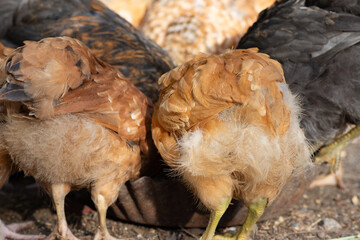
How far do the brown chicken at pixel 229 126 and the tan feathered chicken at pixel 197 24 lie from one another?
1834mm

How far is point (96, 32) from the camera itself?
12.0ft

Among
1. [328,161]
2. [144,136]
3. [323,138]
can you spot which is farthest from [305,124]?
[144,136]

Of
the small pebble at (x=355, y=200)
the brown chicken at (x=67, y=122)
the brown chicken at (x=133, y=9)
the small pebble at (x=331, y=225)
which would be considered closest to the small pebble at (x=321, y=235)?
the small pebble at (x=331, y=225)

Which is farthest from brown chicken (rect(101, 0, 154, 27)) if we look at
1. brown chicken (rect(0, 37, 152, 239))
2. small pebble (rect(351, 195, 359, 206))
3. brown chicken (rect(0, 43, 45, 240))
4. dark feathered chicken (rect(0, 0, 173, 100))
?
small pebble (rect(351, 195, 359, 206))

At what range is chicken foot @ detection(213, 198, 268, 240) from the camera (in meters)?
2.68

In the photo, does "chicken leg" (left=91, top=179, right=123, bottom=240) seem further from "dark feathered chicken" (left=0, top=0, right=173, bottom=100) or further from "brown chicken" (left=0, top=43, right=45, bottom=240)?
"dark feathered chicken" (left=0, top=0, right=173, bottom=100)

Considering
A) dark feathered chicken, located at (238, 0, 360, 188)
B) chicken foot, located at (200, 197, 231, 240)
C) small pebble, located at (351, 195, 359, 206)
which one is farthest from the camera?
small pebble, located at (351, 195, 359, 206)

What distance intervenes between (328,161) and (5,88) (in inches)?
94.7

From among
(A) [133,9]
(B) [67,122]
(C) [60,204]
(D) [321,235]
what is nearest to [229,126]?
(B) [67,122]

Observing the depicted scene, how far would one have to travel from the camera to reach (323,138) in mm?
3309

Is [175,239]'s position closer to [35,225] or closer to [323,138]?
[35,225]

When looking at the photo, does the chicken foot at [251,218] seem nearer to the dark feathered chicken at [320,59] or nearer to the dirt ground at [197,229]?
the dirt ground at [197,229]

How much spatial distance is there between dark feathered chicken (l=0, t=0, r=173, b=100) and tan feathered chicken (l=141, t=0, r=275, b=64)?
562mm

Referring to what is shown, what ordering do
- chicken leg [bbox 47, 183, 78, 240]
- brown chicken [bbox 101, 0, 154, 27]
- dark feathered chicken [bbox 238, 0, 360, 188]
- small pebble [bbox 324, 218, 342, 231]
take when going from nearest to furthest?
chicken leg [bbox 47, 183, 78, 240], dark feathered chicken [bbox 238, 0, 360, 188], small pebble [bbox 324, 218, 342, 231], brown chicken [bbox 101, 0, 154, 27]
